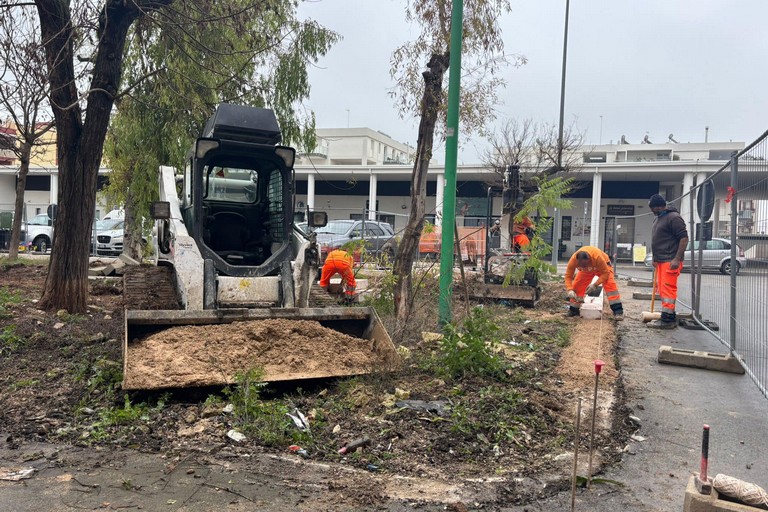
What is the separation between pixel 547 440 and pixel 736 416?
1.94m

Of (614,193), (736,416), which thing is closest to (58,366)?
(736,416)

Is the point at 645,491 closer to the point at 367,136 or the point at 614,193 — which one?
the point at 614,193

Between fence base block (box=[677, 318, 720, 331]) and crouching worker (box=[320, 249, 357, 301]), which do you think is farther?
crouching worker (box=[320, 249, 357, 301])

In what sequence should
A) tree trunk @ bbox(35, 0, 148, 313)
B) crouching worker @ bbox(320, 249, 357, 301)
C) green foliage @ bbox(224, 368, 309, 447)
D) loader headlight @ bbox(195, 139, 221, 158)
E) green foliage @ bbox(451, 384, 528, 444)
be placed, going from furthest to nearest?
crouching worker @ bbox(320, 249, 357, 301)
tree trunk @ bbox(35, 0, 148, 313)
loader headlight @ bbox(195, 139, 221, 158)
green foliage @ bbox(451, 384, 528, 444)
green foliage @ bbox(224, 368, 309, 447)

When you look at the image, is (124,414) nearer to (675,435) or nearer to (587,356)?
(675,435)

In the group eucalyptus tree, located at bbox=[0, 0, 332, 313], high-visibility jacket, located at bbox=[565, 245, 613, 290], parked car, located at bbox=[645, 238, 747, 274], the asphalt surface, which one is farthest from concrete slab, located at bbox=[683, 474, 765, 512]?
eucalyptus tree, located at bbox=[0, 0, 332, 313]

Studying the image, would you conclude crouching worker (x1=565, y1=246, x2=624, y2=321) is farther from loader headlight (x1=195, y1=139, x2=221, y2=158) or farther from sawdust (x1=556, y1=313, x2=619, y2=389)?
loader headlight (x1=195, y1=139, x2=221, y2=158)

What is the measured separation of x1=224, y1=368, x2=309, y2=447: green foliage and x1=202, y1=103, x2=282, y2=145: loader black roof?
358 centimetres

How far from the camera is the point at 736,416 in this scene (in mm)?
5277

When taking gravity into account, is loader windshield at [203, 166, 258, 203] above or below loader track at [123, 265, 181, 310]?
above

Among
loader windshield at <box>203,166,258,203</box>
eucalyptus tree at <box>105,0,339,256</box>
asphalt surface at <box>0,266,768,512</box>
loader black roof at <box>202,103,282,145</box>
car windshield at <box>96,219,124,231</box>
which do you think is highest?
eucalyptus tree at <box>105,0,339,256</box>

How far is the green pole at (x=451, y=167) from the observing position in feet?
24.7

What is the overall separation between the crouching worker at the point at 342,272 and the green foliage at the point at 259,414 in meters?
4.32

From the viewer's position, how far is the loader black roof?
755 cm
